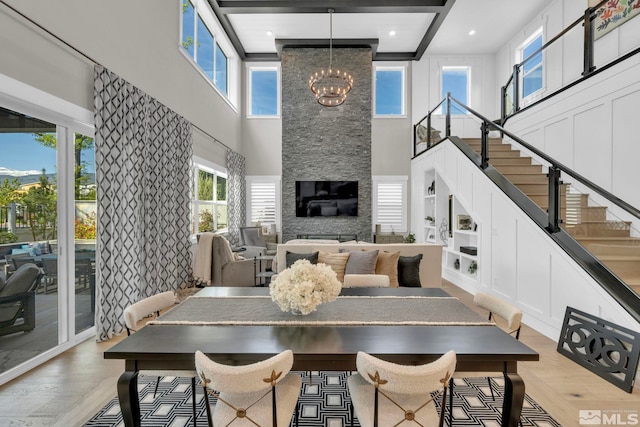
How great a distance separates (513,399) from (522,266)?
2898 millimetres

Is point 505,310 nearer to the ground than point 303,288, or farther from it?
nearer to the ground

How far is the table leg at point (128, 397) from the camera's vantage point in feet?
4.79

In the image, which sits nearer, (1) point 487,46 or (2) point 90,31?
(2) point 90,31

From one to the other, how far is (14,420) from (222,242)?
3.26 metres

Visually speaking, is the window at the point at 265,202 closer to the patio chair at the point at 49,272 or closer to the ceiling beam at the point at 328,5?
the ceiling beam at the point at 328,5

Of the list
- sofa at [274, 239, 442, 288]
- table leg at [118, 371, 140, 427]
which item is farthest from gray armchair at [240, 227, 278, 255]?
table leg at [118, 371, 140, 427]

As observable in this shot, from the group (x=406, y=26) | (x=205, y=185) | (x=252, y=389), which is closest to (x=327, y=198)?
(x=205, y=185)

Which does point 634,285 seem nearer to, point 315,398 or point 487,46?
point 315,398

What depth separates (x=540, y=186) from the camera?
474 cm

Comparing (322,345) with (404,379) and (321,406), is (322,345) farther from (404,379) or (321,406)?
(321,406)

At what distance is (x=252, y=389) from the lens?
1.28 metres

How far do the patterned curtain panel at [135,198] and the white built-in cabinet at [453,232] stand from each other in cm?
476

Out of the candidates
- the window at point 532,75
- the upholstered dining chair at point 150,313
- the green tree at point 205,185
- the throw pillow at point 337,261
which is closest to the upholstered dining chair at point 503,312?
the upholstered dining chair at point 150,313

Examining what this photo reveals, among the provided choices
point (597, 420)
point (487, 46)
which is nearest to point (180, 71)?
point (597, 420)
